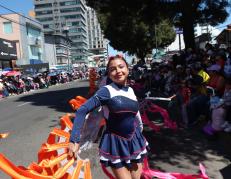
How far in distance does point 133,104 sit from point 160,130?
21.5 ft

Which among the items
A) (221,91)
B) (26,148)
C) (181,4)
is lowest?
(26,148)

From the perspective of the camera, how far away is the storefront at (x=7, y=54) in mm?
53031

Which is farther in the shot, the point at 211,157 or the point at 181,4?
the point at 181,4

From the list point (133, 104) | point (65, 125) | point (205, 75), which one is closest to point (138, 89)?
point (205, 75)

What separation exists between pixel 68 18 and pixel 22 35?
103 metres

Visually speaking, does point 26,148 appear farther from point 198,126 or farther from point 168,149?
point 198,126

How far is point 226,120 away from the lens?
8719 mm

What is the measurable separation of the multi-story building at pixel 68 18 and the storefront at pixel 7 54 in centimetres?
11022

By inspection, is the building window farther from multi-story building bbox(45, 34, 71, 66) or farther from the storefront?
multi-story building bbox(45, 34, 71, 66)

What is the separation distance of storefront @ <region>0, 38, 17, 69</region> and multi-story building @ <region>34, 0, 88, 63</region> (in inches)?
4339

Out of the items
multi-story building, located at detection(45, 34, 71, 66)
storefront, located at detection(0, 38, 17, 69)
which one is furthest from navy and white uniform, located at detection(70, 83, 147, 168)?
multi-story building, located at detection(45, 34, 71, 66)

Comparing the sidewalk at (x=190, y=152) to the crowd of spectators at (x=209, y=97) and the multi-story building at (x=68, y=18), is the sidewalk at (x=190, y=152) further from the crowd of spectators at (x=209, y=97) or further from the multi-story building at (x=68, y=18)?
the multi-story building at (x=68, y=18)

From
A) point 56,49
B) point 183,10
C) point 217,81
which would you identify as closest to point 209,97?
point 217,81

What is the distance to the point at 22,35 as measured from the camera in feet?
233
